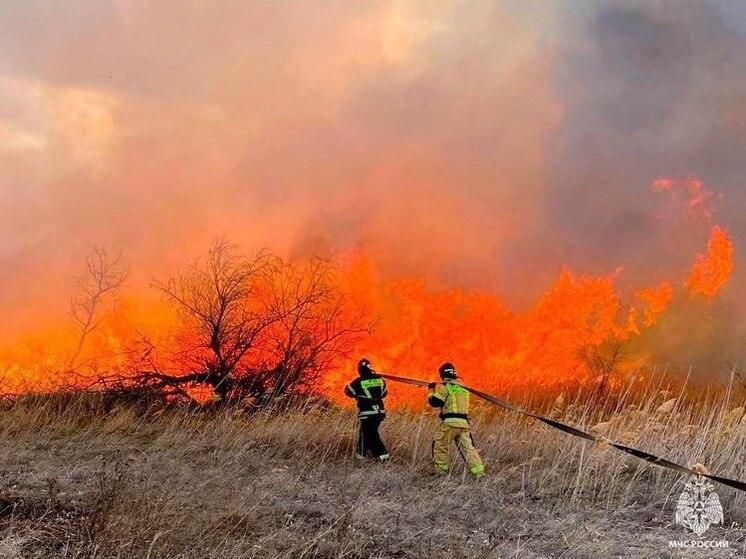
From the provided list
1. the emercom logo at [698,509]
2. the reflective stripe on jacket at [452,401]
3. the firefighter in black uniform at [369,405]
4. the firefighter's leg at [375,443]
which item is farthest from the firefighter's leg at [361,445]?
the emercom logo at [698,509]

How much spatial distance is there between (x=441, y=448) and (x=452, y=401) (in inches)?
28.9

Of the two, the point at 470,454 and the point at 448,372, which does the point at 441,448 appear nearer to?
the point at 470,454

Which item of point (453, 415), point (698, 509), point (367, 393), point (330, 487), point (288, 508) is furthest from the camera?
point (367, 393)

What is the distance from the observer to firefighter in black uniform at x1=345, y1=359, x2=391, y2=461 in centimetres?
857

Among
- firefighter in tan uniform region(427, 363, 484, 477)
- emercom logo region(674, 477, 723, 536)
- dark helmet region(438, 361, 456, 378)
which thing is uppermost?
dark helmet region(438, 361, 456, 378)

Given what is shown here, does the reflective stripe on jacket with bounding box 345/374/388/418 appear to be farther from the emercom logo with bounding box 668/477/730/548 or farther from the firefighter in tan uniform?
the emercom logo with bounding box 668/477/730/548

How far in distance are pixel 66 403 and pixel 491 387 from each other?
9028 millimetres

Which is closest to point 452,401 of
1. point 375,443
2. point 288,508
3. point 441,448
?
point 441,448

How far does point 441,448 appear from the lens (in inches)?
311

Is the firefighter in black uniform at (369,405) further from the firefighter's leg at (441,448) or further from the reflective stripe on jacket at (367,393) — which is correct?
the firefighter's leg at (441,448)

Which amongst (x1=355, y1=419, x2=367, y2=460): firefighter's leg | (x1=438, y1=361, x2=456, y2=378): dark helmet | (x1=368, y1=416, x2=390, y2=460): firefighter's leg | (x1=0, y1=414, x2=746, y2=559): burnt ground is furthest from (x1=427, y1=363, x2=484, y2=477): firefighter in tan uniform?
(x1=355, y1=419, x2=367, y2=460): firefighter's leg

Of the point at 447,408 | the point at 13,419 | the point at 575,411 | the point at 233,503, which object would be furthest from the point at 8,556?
the point at 575,411

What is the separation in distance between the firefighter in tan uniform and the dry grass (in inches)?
11.5

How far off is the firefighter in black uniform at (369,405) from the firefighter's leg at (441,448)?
0.94 meters
